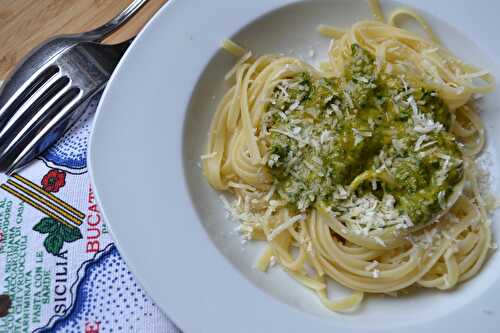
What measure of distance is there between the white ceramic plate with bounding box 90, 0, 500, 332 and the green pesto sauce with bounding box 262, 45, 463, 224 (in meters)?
Result: 0.44

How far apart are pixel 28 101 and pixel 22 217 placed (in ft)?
2.20

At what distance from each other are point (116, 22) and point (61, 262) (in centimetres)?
153

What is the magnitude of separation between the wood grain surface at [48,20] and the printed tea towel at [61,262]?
774 millimetres

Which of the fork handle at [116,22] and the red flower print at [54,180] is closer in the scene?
the red flower print at [54,180]

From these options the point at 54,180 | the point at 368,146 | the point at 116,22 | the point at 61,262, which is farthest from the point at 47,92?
the point at 368,146

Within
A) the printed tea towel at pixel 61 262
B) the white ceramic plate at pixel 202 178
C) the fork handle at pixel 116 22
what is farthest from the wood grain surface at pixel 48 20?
the printed tea towel at pixel 61 262

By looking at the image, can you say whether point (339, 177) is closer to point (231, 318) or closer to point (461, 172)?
point (461, 172)

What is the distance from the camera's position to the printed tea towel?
2.80 metres

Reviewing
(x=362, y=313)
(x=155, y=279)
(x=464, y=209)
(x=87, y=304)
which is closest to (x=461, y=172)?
(x=464, y=209)

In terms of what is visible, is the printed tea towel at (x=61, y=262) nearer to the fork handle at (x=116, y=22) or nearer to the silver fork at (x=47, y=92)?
the silver fork at (x=47, y=92)

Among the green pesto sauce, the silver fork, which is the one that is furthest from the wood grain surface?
the green pesto sauce

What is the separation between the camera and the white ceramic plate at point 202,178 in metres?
2.57

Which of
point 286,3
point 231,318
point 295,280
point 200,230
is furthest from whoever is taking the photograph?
point 286,3

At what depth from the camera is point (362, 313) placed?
2.79m
